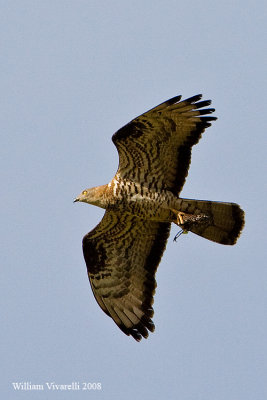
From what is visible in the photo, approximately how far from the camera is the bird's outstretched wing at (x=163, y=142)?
14.3 m

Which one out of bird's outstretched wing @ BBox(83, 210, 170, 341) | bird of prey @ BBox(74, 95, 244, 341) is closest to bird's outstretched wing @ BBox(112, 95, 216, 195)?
bird of prey @ BBox(74, 95, 244, 341)

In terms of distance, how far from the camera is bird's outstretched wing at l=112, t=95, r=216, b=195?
1431cm

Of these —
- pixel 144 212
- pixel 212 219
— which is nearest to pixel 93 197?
pixel 144 212

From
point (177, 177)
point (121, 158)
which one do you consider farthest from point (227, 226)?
point (121, 158)

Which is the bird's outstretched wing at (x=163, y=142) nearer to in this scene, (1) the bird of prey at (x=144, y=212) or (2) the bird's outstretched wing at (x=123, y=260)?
(1) the bird of prey at (x=144, y=212)

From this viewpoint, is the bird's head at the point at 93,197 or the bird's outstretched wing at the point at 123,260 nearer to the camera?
the bird's head at the point at 93,197

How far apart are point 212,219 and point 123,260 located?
1.86 m

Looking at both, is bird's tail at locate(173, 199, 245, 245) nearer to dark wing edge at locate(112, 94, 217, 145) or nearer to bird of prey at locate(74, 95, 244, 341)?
bird of prey at locate(74, 95, 244, 341)

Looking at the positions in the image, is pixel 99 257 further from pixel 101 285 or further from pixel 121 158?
pixel 121 158

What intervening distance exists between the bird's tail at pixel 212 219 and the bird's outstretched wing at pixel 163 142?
A: 0.40 m

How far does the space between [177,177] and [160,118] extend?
118 cm

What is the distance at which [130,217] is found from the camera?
15547 mm

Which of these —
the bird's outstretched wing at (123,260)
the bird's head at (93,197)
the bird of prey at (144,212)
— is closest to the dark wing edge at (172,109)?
the bird of prey at (144,212)

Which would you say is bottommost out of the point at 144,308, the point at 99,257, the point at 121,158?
the point at 144,308
